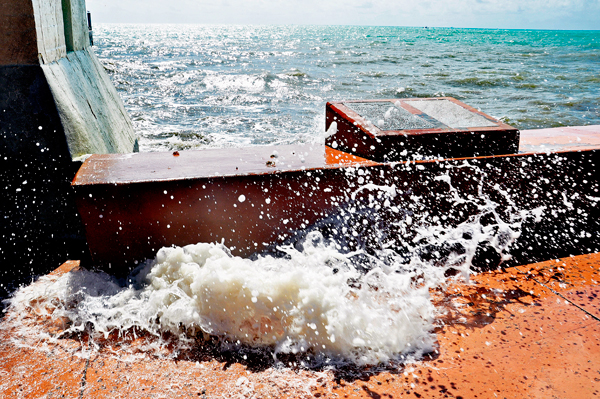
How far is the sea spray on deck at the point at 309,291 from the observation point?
2.09 metres

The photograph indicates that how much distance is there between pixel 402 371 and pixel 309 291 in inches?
23.4

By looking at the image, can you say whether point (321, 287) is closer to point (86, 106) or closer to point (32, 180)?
point (32, 180)

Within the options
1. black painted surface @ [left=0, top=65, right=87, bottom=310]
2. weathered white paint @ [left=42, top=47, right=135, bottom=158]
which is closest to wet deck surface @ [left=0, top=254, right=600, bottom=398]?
black painted surface @ [left=0, top=65, right=87, bottom=310]

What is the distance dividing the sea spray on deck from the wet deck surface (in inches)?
3.9

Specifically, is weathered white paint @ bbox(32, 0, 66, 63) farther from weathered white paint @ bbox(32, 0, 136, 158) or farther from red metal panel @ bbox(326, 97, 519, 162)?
red metal panel @ bbox(326, 97, 519, 162)

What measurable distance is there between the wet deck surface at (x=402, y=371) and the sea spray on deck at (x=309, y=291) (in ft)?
0.33

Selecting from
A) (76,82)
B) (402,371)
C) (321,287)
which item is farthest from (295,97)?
(402,371)

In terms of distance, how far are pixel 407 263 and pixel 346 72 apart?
1748 cm

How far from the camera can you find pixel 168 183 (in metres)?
2.44

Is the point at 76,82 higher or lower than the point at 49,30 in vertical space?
lower

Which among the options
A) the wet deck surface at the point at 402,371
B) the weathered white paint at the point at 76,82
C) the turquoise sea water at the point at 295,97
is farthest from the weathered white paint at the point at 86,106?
the turquoise sea water at the point at 295,97

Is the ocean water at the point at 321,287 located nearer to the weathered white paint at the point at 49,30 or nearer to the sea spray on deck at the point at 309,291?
the sea spray on deck at the point at 309,291

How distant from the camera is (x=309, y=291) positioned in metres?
2.25

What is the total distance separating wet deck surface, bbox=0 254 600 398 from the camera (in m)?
1.76
